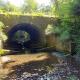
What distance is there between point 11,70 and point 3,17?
10.4 m

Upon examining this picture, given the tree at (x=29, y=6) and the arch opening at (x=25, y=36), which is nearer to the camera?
the arch opening at (x=25, y=36)

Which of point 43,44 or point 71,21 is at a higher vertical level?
point 71,21

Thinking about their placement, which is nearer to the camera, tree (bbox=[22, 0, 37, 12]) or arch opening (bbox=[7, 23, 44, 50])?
arch opening (bbox=[7, 23, 44, 50])

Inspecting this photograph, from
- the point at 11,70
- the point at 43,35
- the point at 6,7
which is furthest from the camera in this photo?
the point at 6,7

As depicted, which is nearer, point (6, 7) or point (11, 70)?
point (11, 70)

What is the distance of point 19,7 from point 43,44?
613 inches

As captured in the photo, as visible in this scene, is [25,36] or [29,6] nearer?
[29,6]

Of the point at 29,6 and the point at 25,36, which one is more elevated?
the point at 29,6

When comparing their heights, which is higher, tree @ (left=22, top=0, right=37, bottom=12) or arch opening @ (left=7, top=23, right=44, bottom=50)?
tree @ (left=22, top=0, right=37, bottom=12)

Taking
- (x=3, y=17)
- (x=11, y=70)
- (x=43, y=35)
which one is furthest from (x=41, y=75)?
(x=43, y=35)

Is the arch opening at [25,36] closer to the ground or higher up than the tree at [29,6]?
closer to the ground

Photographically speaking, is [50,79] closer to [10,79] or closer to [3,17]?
[10,79]

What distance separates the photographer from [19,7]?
129 feet

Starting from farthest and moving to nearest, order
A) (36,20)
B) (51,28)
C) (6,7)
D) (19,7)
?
1. (19,7)
2. (6,7)
3. (36,20)
4. (51,28)
